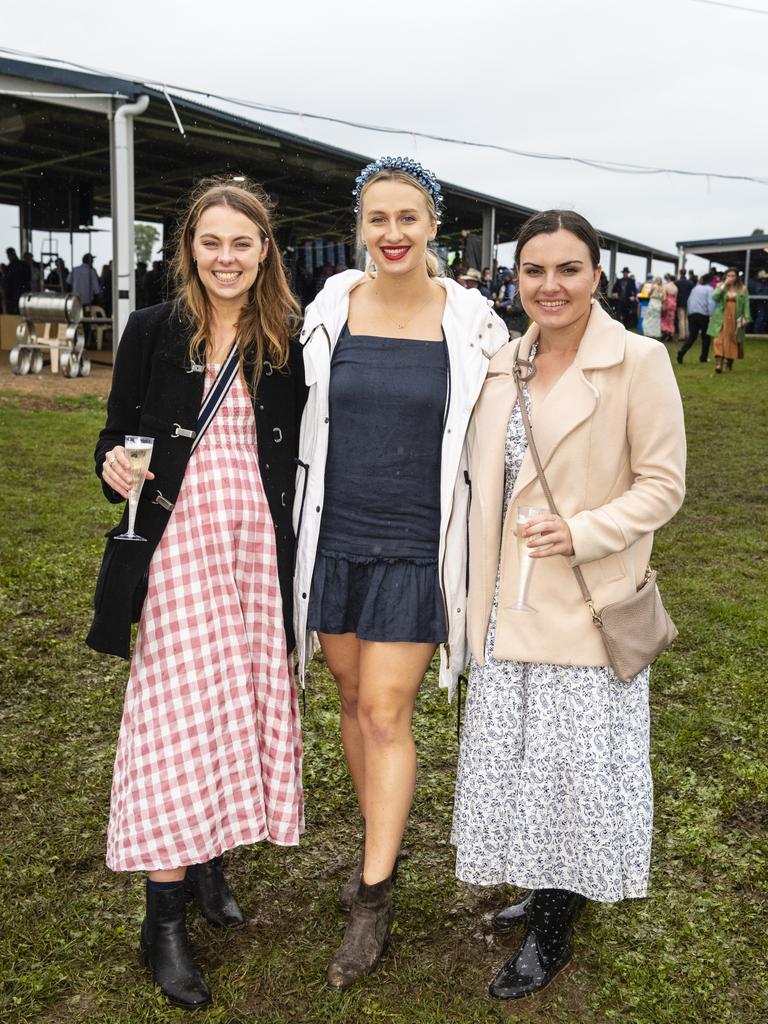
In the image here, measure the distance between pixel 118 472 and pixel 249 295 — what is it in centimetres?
59

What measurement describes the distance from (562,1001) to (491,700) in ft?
2.53

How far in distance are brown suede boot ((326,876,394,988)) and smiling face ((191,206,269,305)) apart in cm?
158

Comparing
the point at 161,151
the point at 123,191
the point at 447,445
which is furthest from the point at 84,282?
the point at 447,445

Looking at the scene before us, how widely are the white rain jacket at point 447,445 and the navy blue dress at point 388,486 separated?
0.10 feet

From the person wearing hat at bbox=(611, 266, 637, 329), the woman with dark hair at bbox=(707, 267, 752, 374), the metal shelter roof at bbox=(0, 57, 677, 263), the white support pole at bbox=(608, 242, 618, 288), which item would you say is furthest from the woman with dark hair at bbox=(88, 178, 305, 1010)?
A: the white support pole at bbox=(608, 242, 618, 288)

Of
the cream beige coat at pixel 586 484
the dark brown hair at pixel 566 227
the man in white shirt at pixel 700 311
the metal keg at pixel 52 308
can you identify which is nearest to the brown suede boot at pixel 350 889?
the cream beige coat at pixel 586 484

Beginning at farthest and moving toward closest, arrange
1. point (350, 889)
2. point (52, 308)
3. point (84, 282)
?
point (84, 282) → point (52, 308) → point (350, 889)

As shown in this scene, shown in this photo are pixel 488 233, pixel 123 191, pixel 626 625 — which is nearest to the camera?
pixel 626 625

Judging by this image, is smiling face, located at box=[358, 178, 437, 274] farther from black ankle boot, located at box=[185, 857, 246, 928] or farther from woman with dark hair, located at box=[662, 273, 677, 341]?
woman with dark hair, located at box=[662, 273, 677, 341]

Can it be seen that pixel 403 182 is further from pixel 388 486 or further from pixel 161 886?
pixel 161 886

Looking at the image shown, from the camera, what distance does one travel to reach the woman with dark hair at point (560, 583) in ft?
7.48

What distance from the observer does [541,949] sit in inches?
98.5

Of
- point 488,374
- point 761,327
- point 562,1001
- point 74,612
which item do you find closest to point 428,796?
point 562,1001

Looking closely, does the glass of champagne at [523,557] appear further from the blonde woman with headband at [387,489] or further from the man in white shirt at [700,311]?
the man in white shirt at [700,311]
